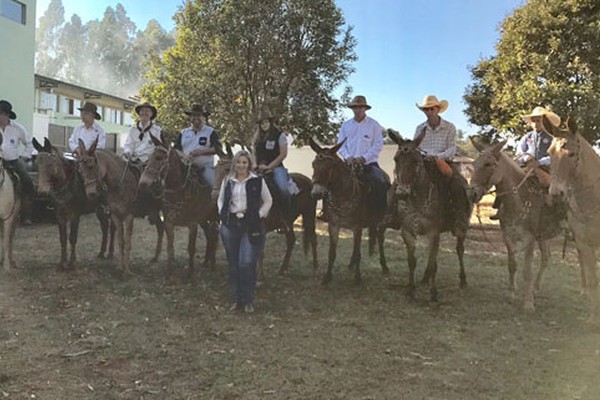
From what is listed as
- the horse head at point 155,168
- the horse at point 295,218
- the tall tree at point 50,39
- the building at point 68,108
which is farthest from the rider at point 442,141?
the tall tree at point 50,39

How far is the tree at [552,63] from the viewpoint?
12547mm

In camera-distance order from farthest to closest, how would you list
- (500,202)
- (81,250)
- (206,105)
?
1. (206,105)
2. (81,250)
3. (500,202)

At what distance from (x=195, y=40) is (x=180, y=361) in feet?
37.7

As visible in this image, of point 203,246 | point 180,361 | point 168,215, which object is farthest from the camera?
point 203,246

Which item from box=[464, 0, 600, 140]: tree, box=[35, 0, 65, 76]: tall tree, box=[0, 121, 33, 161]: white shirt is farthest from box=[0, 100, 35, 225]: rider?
box=[35, 0, 65, 76]: tall tree

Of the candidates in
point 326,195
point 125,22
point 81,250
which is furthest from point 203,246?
point 125,22

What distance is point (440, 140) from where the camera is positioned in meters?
7.59

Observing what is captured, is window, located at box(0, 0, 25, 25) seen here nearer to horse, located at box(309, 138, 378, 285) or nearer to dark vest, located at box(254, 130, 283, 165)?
dark vest, located at box(254, 130, 283, 165)

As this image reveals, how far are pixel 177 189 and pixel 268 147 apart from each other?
150 cm

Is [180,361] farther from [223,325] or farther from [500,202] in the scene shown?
[500,202]

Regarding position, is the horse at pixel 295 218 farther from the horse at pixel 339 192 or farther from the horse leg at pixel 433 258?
the horse leg at pixel 433 258

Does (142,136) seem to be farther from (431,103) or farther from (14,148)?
(431,103)

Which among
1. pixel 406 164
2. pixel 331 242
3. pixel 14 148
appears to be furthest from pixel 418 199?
pixel 14 148

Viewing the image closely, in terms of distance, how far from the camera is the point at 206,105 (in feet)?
47.9
